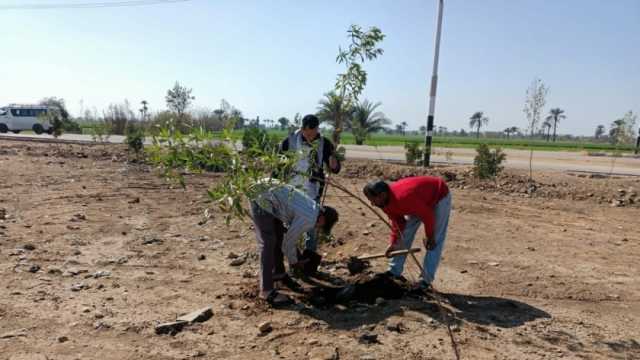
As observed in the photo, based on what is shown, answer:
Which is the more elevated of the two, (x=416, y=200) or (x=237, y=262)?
(x=416, y=200)

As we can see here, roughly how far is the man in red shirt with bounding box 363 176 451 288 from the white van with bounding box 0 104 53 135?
30.1 metres

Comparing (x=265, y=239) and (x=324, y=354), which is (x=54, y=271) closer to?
(x=265, y=239)

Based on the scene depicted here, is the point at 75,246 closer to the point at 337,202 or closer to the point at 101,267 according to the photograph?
the point at 101,267

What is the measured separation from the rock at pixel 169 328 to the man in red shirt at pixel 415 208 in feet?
5.58

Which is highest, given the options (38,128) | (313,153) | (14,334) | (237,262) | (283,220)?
(313,153)

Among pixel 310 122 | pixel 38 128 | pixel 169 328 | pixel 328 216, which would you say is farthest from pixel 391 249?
pixel 38 128

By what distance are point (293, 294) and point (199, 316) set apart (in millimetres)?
896

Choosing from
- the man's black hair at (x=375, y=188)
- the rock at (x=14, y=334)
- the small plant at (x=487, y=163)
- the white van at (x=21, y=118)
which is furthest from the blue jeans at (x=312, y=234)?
the white van at (x=21, y=118)

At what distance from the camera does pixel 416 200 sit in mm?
3840

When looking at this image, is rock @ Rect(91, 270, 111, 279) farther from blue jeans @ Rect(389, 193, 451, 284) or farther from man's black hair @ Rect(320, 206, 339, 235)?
blue jeans @ Rect(389, 193, 451, 284)

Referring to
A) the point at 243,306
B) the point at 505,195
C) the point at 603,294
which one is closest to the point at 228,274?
the point at 243,306

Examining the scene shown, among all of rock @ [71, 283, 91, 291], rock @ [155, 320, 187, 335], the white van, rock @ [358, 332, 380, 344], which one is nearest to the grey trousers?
rock @ [155, 320, 187, 335]

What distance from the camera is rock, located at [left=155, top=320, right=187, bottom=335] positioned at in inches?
140

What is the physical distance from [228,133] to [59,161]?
11.9m
